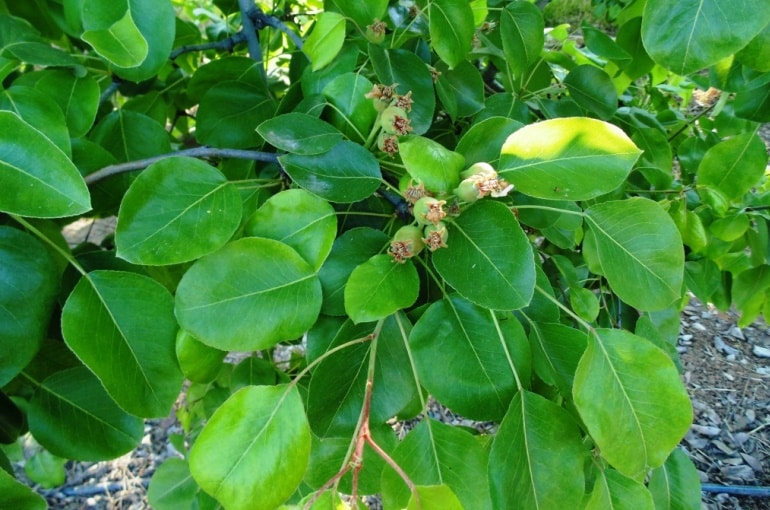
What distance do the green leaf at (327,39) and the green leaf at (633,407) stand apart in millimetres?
392

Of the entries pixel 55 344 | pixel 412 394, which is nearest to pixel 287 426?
pixel 412 394

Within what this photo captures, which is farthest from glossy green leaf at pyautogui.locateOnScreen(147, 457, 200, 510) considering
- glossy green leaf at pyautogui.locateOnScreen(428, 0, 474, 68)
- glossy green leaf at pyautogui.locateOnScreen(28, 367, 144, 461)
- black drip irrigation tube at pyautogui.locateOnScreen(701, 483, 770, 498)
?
black drip irrigation tube at pyautogui.locateOnScreen(701, 483, 770, 498)

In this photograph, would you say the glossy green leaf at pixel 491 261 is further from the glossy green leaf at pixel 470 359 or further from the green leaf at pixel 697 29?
the green leaf at pixel 697 29

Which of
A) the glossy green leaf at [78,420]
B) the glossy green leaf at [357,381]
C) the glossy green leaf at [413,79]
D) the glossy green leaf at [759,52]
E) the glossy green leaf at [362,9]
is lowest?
the glossy green leaf at [78,420]

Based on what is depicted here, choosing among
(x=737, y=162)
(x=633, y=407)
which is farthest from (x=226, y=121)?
(x=737, y=162)

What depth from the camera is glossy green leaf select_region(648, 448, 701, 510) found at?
0.67 metres

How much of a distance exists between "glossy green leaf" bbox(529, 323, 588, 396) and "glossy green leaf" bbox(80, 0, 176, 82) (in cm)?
48

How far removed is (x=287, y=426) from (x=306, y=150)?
9.9 inches

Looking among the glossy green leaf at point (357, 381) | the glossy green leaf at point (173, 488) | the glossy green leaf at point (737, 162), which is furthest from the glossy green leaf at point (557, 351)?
the glossy green leaf at point (173, 488)

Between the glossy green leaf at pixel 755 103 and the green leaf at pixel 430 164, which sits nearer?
the green leaf at pixel 430 164

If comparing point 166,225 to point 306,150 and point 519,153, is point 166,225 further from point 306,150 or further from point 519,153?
point 519,153

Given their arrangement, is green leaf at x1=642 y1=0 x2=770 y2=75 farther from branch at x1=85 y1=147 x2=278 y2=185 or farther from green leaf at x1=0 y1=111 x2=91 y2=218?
green leaf at x1=0 y1=111 x2=91 y2=218

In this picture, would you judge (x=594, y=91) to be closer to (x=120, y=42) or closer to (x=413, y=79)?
(x=413, y=79)

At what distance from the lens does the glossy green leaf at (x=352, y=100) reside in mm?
586
